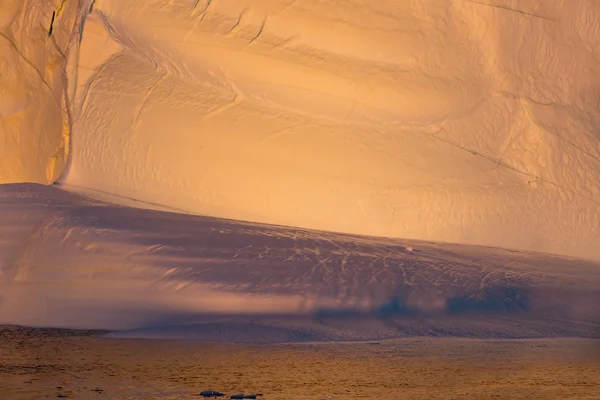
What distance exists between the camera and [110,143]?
4777 mm

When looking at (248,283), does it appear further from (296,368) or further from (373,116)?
(373,116)

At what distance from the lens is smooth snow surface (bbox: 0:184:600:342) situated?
3.56 metres

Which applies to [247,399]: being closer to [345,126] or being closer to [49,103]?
[345,126]

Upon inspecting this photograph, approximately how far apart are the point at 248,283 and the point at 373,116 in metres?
1.31

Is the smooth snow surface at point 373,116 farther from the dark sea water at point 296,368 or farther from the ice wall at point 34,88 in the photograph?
the dark sea water at point 296,368

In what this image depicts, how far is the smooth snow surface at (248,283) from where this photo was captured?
3559 millimetres

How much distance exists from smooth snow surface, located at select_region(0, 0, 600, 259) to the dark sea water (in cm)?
136

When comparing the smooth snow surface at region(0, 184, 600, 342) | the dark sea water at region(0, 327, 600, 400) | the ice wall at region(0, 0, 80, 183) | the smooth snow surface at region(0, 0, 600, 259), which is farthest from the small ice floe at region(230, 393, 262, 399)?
the ice wall at region(0, 0, 80, 183)

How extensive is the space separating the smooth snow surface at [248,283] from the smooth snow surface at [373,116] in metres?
0.36

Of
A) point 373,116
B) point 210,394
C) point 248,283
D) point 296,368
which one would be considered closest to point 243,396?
point 210,394

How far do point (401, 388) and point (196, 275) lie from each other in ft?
5.09

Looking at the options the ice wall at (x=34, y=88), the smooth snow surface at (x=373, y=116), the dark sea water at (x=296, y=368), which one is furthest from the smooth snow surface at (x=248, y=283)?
the ice wall at (x=34, y=88)

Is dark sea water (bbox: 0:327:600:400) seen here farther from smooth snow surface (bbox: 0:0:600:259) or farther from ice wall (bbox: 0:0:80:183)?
ice wall (bbox: 0:0:80:183)

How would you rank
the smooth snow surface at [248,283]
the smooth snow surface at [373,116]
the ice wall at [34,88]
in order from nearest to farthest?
the smooth snow surface at [248,283] → the smooth snow surface at [373,116] → the ice wall at [34,88]
